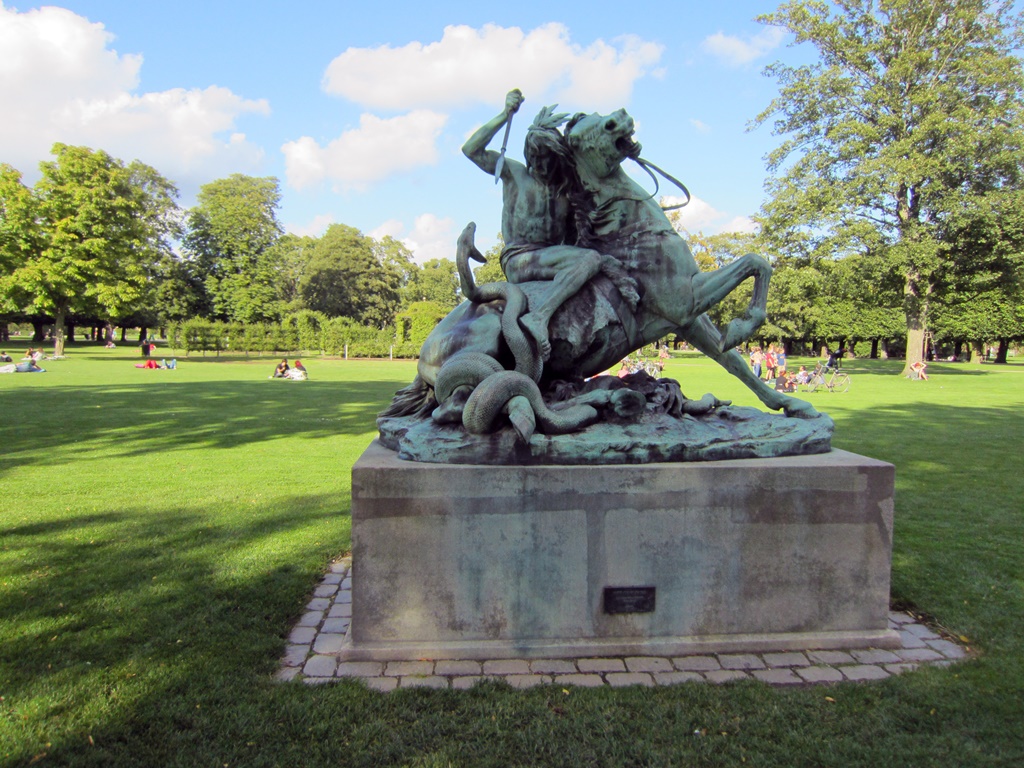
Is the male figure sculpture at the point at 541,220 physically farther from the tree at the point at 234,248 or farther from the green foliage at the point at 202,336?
the tree at the point at 234,248

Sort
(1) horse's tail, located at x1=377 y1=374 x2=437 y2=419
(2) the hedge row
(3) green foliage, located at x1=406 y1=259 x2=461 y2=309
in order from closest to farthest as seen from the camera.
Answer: (1) horse's tail, located at x1=377 y1=374 x2=437 y2=419
(2) the hedge row
(3) green foliage, located at x1=406 y1=259 x2=461 y2=309

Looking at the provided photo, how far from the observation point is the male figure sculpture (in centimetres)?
419

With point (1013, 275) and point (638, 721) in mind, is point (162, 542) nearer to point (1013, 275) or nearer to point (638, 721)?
point (638, 721)

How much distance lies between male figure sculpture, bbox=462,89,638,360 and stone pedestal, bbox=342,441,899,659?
40.0 inches

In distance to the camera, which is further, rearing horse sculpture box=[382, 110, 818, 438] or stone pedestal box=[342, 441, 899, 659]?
rearing horse sculpture box=[382, 110, 818, 438]

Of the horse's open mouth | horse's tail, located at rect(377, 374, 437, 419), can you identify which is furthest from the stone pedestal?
the horse's open mouth

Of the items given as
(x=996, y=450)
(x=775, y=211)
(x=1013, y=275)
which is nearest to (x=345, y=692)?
(x=996, y=450)

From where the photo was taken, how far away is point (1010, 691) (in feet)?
11.3

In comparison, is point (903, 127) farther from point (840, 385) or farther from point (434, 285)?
point (434, 285)

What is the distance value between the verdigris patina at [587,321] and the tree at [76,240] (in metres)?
38.7

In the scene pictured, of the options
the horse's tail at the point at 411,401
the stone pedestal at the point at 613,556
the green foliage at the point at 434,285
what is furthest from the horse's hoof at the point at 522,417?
the green foliage at the point at 434,285

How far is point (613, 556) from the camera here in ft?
12.3

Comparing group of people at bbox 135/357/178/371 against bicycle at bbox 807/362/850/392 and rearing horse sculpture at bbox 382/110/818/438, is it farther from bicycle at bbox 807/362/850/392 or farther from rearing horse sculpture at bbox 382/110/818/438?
rearing horse sculpture at bbox 382/110/818/438

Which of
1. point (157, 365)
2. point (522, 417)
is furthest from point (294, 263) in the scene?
point (522, 417)
